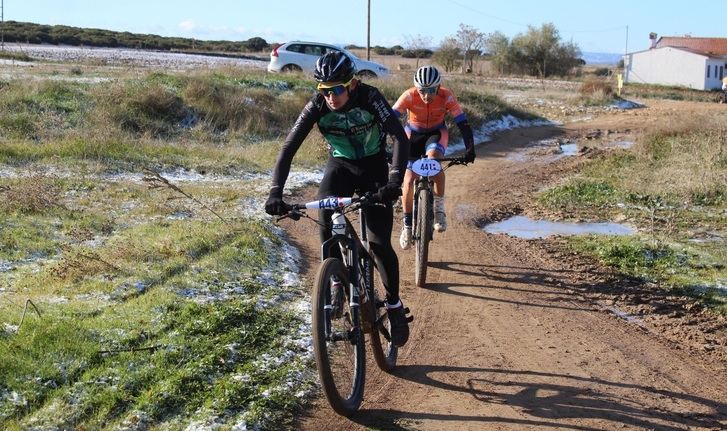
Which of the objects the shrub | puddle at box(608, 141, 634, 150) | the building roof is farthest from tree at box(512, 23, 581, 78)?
puddle at box(608, 141, 634, 150)

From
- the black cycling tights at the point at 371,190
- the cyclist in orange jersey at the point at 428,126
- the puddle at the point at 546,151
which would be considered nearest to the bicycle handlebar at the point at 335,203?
the black cycling tights at the point at 371,190

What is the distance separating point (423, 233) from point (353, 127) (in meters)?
2.56

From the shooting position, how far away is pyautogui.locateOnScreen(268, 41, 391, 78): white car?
28.6m

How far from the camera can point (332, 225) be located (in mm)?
4699

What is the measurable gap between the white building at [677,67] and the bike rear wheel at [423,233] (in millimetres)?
68021

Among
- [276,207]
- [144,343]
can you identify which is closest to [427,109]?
[276,207]

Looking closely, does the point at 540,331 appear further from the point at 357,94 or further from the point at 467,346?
the point at 357,94

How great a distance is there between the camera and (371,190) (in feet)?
17.1

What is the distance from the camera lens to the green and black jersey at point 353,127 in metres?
4.94

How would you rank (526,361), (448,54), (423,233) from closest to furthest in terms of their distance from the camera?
1. (526,361)
2. (423,233)
3. (448,54)

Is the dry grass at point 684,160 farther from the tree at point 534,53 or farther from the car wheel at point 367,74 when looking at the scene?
the tree at point 534,53

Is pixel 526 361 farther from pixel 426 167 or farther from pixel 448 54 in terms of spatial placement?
pixel 448 54

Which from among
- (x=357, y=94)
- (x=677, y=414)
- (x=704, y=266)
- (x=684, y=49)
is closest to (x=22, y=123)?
(x=357, y=94)

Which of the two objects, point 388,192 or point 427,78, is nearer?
point 388,192
